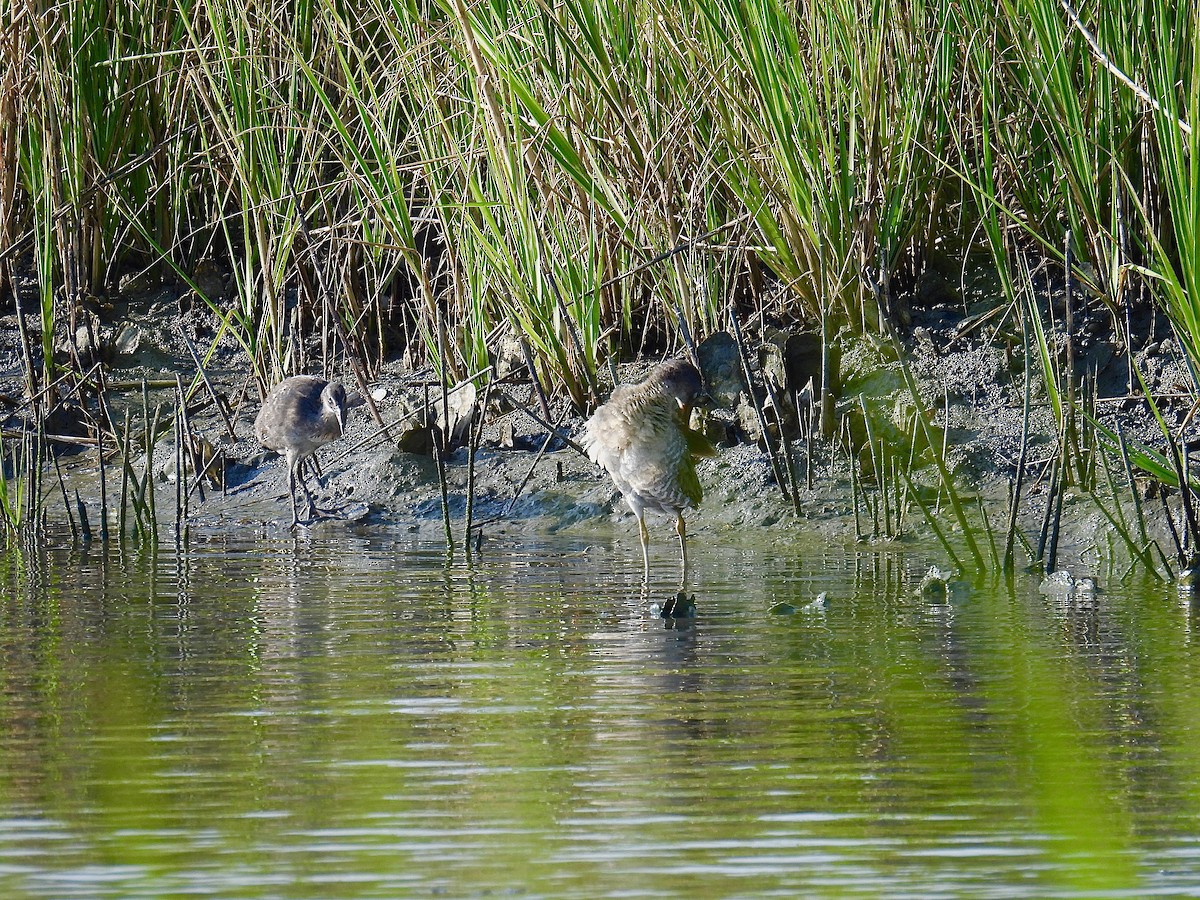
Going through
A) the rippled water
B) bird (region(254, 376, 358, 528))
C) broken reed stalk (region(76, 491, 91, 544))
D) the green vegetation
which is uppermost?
the green vegetation

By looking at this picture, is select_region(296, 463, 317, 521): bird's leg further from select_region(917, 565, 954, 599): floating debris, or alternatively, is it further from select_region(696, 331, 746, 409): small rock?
select_region(917, 565, 954, 599): floating debris

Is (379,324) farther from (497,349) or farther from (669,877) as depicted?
(669,877)

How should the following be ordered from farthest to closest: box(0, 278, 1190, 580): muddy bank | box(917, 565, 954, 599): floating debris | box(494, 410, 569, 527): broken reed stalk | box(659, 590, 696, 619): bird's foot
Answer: box(494, 410, 569, 527): broken reed stalk
box(0, 278, 1190, 580): muddy bank
box(917, 565, 954, 599): floating debris
box(659, 590, 696, 619): bird's foot

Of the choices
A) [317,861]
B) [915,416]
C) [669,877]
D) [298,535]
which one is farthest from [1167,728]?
[298,535]

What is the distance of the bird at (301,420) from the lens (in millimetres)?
8656

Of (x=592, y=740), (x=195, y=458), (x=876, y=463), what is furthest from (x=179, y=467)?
(x=592, y=740)

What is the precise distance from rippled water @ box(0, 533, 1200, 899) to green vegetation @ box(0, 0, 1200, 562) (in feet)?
5.39

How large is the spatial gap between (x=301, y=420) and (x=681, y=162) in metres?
2.03

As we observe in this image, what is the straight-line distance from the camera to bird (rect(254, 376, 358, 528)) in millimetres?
8656

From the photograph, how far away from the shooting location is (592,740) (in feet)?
13.4

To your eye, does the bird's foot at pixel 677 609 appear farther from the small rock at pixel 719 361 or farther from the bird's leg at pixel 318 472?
the bird's leg at pixel 318 472

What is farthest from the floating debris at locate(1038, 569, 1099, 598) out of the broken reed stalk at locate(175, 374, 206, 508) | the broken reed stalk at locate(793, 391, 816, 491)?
the broken reed stalk at locate(175, 374, 206, 508)

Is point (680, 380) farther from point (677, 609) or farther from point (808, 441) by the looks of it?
point (677, 609)

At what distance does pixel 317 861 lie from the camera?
10.3 ft
